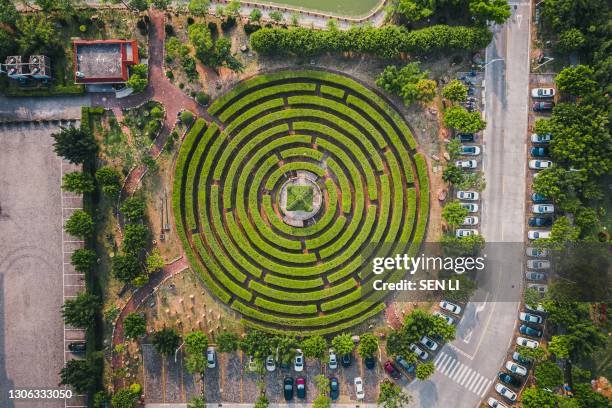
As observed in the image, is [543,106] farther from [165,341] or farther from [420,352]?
[165,341]

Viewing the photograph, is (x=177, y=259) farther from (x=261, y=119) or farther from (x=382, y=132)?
(x=382, y=132)

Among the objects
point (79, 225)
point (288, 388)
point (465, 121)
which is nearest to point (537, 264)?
point (465, 121)

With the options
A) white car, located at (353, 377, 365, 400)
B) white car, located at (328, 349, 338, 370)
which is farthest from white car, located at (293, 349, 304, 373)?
white car, located at (353, 377, 365, 400)

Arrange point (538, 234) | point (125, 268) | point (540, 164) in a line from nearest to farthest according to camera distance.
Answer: point (125, 268)
point (538, 234)
point (540, 164)

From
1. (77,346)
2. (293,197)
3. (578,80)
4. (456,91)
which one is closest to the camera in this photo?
(578,80)

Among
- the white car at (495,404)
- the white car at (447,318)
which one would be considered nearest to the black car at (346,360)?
the white car at (447,318)

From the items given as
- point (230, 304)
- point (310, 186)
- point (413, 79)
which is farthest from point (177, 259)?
point (413, 79)
